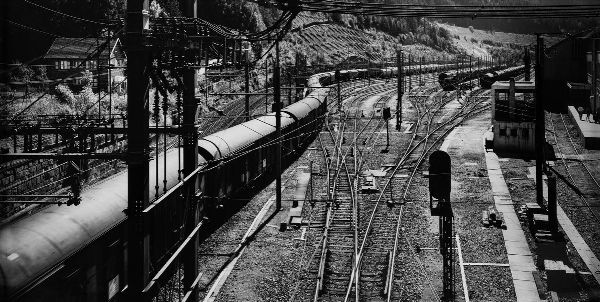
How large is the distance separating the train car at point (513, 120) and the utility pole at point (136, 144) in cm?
2832

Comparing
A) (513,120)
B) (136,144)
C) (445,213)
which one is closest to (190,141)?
(136,144)

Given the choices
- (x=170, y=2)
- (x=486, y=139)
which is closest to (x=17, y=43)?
(x=170, y=2)

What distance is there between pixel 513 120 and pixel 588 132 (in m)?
5.64

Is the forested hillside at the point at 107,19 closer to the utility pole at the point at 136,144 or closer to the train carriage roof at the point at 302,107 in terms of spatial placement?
the utility pole at the point at 136,144

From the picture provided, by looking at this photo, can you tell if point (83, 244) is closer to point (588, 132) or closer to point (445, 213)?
point (445, 213)

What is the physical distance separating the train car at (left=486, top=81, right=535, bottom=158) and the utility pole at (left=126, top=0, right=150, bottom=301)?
1115 inches

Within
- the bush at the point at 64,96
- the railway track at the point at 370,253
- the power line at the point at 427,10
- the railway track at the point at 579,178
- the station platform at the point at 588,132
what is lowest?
the railway track at the point at 370,253

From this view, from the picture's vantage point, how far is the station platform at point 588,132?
3281 cm

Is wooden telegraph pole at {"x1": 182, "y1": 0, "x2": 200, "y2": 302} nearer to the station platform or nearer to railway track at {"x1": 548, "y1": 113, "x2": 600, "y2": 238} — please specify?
railway track at {"x1": 548, "y1": 113, "x2": 600, "y2": 238}

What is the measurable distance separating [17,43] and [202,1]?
30.7 metres

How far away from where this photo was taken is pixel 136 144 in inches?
331

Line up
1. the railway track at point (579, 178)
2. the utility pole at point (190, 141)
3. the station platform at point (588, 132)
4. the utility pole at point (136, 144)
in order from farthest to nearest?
the station platform at point (588, 132), the railway track at point (579, 178), the utility pole at point (190, 141), the utility pole at point (136, 144)

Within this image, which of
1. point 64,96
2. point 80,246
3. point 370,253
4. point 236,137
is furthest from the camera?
point 64,96

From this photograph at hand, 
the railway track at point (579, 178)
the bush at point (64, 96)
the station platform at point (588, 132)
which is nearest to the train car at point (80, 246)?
the railway track at point (579, 178)
